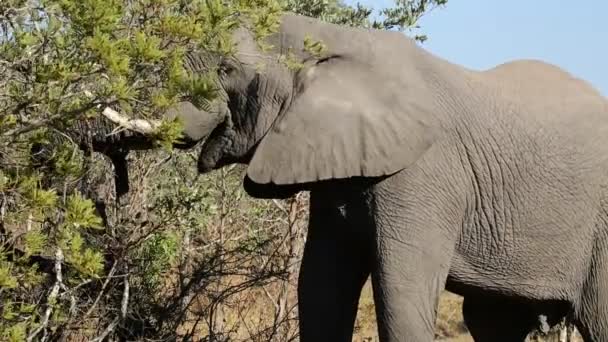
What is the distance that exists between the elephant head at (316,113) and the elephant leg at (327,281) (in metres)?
0.34

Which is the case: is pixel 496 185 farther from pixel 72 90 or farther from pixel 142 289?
pixel 72 90

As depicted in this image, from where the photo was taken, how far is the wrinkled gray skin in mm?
5367

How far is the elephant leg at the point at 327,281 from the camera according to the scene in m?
5.67

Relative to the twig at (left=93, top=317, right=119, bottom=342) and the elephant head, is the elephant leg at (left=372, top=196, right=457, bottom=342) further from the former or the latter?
the twig at (left=93, top=317, right=119, bottom=342)

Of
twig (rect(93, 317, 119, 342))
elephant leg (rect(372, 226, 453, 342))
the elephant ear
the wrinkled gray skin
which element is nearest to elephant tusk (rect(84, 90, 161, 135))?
the wrinkled gray skin

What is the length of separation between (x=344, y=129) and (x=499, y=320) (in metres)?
1.52

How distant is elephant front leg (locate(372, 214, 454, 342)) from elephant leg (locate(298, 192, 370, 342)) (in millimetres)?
262

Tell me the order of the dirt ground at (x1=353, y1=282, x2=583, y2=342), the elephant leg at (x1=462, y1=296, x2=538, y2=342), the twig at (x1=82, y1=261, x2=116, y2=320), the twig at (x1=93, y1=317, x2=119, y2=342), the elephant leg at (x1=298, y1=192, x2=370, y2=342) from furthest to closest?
1. the dirt ground at (x1=353, y1=282, x2=583, y2=342)
2. the elephant leg at (x1=462, y1=296, x2=538, y2=342)
3. the elephant leg at (x1=298, y1=192, x2=370, y2=342)
4. the twig at (x1=93, y1=317, x2=119, y2=342)
5. the twig at (x1=82, y1=261, x2=116, y2=320)

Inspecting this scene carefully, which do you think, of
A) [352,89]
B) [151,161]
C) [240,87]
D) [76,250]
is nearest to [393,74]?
[352,89]

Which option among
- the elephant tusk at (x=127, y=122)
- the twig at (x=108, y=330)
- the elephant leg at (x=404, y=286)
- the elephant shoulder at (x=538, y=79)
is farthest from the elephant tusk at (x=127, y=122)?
the elephant shoulder at (x=538, y=79)

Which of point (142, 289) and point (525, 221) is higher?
point (525, 221)

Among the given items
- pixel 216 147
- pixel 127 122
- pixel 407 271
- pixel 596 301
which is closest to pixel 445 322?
pixel 596 301

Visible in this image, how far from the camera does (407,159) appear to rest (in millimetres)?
5387

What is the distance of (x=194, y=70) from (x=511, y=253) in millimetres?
1638
